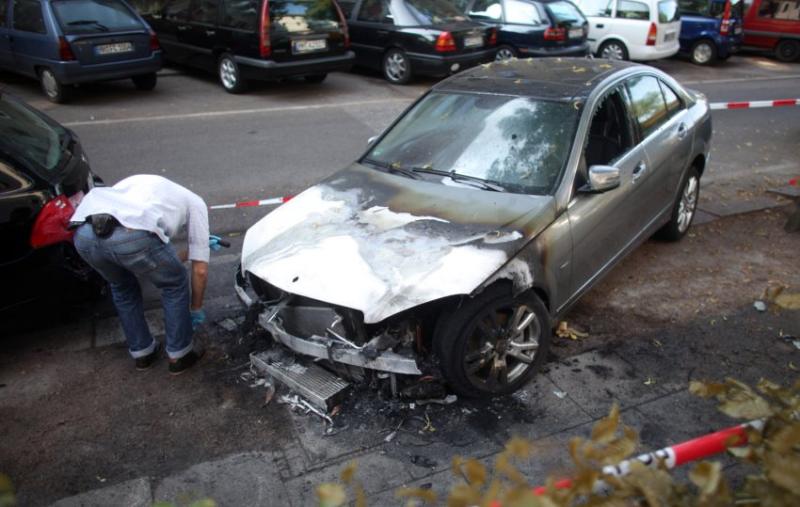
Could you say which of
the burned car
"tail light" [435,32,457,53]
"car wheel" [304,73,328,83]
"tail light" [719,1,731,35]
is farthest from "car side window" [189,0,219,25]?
"tail light" [719,1,731,35]

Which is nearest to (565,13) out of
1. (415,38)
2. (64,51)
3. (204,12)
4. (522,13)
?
(522,13)

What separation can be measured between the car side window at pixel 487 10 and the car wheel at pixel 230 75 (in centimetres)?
532

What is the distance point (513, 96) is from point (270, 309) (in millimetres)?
2166

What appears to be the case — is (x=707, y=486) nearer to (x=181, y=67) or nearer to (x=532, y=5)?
(x=532, y=5)

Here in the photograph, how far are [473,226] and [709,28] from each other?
14.9m

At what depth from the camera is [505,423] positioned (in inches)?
140

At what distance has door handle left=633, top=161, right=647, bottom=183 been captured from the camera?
4578 mm

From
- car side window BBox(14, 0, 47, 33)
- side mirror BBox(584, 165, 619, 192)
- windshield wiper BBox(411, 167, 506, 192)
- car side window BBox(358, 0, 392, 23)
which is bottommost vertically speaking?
windshield wiper BBox(411, 167, 506, 192)

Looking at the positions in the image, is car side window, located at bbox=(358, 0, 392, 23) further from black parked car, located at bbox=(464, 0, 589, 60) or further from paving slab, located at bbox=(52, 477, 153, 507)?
paving slab, located at bbox=(52, 477, 153, 507)

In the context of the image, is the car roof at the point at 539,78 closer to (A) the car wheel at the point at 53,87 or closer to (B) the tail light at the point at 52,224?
(B) the tail light at the point at 52,224

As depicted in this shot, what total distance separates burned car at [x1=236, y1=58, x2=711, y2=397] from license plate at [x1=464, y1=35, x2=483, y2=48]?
723 cm

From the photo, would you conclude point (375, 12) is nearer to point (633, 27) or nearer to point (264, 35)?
point (264, 35)

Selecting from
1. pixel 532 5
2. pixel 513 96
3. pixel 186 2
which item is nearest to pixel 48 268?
pixel 513 96

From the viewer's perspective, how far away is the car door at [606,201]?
13.3 feet
